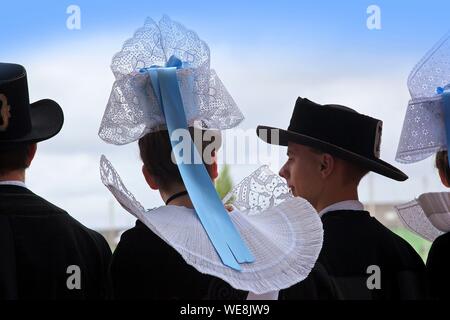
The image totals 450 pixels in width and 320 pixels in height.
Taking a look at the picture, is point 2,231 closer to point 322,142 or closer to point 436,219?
point 322,142

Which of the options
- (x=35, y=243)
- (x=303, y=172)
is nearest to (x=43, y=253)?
(x=35, y=243)

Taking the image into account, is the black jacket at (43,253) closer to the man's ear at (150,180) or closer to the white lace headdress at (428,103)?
the man's ear at (150,180)

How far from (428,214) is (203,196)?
38.3 inches

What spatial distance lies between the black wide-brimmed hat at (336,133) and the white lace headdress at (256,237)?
1.84 ft

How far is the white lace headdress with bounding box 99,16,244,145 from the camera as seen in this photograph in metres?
2.35

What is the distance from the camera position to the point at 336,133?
116 inches

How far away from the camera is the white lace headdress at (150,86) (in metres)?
2.35

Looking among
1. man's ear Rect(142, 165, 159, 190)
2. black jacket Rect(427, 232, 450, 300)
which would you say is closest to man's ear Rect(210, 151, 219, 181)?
man's ear Rect(142, 165, 159, 190)

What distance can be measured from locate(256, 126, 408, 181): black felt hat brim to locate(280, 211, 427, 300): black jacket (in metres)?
0.23

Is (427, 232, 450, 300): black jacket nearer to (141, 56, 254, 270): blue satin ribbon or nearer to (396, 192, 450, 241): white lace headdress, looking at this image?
(396, 192, 450, 241): white lace headdress

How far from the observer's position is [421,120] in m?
2.84

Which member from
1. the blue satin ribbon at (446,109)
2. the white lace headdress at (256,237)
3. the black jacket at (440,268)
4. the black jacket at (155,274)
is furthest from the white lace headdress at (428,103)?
the black jacket at (155,274)

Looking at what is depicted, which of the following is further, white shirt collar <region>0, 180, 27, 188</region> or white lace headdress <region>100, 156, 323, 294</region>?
white shirt collar <region>0, 180, 27, 188</region>

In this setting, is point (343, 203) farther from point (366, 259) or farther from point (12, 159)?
point (12, 159)
